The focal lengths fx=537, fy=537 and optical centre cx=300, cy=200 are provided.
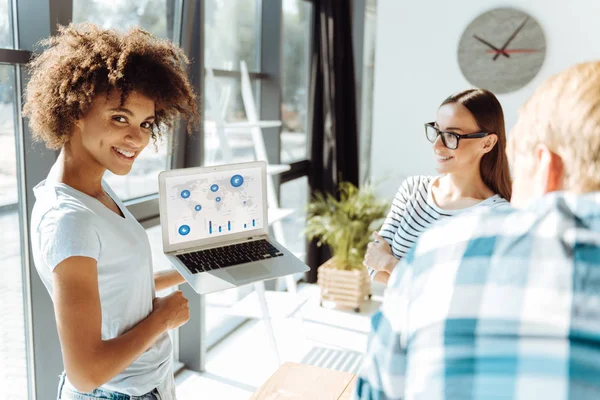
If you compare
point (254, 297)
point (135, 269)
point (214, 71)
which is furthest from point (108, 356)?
point (214, 71)

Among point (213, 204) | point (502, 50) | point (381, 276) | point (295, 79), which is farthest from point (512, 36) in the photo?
point (213, 204)

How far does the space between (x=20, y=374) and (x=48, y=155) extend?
30.6 inches

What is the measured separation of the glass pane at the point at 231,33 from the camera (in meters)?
2.81

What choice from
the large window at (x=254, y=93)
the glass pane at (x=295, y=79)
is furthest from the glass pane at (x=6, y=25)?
the glass pane at (x=295, y=79)

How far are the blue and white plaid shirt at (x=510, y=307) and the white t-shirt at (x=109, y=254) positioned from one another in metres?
0.66

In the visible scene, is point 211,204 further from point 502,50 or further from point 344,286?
point 502,50

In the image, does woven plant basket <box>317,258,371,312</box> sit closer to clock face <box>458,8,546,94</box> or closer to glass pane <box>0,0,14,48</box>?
clock face <box>458,8,546,94</box>

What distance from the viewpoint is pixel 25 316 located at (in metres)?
1.81

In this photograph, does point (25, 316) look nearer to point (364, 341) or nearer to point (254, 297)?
point (254, 297)

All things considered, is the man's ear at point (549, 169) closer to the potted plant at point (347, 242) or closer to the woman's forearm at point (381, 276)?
the woman's forearm at point (381, 276)

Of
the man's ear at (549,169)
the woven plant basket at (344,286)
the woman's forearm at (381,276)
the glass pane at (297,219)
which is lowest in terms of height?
the woven plant basket at (344,286)

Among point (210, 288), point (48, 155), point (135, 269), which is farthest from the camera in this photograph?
point (48, 155)

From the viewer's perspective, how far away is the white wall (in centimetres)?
339

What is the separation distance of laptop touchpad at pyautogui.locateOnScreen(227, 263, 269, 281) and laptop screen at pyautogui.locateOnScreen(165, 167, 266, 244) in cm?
18
